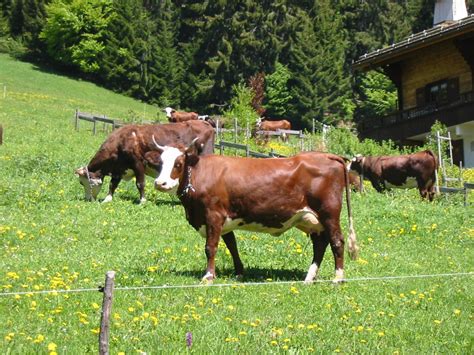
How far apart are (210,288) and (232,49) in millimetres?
71319

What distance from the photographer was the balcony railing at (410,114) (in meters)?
37.6

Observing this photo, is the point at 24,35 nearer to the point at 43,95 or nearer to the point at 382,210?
the point at 43,95

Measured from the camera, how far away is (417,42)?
3894 cm

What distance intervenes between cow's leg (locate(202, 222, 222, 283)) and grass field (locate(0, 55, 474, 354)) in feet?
0.74

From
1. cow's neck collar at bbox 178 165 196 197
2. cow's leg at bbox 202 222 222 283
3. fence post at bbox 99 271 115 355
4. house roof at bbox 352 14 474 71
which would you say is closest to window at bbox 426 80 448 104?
house roof at bbox 352 14 474 71

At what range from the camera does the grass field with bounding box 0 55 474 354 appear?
7.77m

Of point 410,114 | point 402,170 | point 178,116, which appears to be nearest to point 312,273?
point 402,170

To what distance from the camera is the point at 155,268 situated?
11.3 meters

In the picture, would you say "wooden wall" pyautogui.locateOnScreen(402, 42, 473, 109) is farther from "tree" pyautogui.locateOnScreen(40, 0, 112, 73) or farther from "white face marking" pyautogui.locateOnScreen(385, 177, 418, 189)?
"tree" pyautogui.locateOnScreen(40, 0, 112, 73)

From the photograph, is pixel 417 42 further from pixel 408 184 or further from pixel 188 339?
pixel 188 339

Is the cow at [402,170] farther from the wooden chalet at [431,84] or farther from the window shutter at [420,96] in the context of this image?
the window shutter at [420,96]

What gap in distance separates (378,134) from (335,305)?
34.1m

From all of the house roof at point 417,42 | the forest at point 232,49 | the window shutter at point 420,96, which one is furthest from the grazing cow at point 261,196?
the forest at point 232,49

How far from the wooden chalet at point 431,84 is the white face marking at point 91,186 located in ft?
74.3
